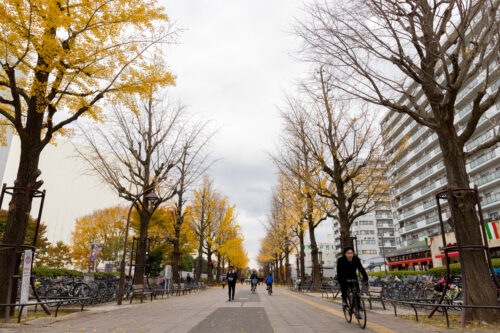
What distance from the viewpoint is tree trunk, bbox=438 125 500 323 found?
6031 mm

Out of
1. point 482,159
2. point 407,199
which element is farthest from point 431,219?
point 482,159

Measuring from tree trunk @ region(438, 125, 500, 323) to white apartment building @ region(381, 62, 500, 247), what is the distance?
23.6 m

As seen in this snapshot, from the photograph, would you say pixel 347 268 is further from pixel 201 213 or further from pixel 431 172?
pixel 431 172

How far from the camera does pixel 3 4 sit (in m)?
6.82

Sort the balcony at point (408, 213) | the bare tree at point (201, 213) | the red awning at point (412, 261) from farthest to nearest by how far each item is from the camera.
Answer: the balcony at point (408, 213)
the red awning at point (412, 261)
the bare tree at point (201, 213)

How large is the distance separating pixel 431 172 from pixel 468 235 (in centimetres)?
4381

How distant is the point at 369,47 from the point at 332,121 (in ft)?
25.0

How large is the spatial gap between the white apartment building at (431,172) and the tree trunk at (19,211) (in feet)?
96.2

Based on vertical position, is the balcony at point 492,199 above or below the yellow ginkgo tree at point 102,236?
above

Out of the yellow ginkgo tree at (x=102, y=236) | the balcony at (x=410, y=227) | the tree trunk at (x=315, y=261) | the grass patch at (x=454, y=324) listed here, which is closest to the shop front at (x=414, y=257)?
the balcony at (x=410, y=227)

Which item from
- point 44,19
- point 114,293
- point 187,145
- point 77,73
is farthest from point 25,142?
point 187,145

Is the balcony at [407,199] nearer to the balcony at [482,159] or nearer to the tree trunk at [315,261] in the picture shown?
the balcony at [482,159]

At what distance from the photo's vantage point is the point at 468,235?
653 cm

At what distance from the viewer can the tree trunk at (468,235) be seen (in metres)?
6.03
